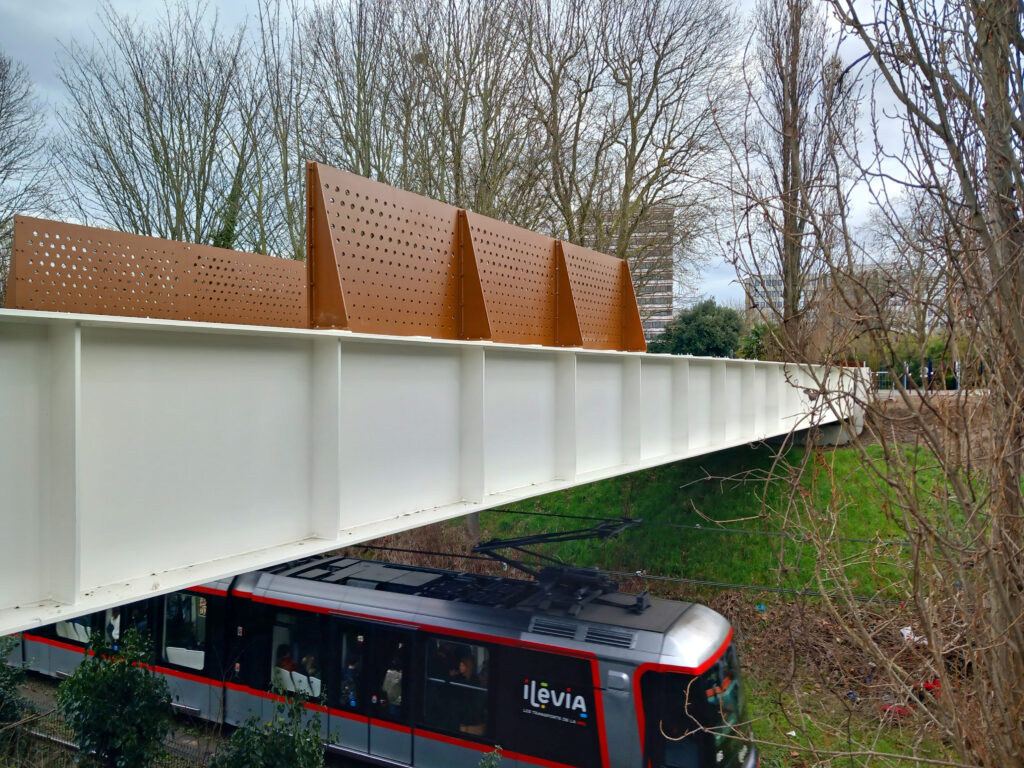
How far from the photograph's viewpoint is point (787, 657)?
13.3m

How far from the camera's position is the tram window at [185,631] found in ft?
37.5

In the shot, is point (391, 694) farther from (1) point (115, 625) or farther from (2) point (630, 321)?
(2) point (630, 321)

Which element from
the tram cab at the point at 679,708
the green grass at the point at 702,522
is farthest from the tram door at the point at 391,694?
the green grass at the point at 702,522

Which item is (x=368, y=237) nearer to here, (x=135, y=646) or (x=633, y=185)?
(x=135, y=646)

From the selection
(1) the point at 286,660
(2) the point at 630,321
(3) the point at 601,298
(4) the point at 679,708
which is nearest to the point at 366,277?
(3) the point at 601,298

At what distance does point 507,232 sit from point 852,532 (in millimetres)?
12482

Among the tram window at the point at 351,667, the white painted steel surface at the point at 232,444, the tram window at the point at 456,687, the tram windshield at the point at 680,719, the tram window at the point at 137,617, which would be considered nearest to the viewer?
the white painted steel surface at the point at 232,444

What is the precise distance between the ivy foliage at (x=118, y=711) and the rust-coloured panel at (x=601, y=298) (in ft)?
22.3

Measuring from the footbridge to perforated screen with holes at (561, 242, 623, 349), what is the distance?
0.04 m

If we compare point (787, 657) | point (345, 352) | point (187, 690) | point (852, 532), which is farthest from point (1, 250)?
point (852, 532)

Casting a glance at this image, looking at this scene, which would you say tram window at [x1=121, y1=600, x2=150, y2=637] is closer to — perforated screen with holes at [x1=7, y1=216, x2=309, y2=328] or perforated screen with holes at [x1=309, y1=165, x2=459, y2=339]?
perforated screen with holes at [x1=7, y1=216, x2=309, y2=328]

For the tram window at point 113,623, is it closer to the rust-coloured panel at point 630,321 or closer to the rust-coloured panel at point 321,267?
the rust-coloured panel at point 321,267

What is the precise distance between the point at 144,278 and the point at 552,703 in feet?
22.7

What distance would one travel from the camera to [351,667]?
33.1 feet
